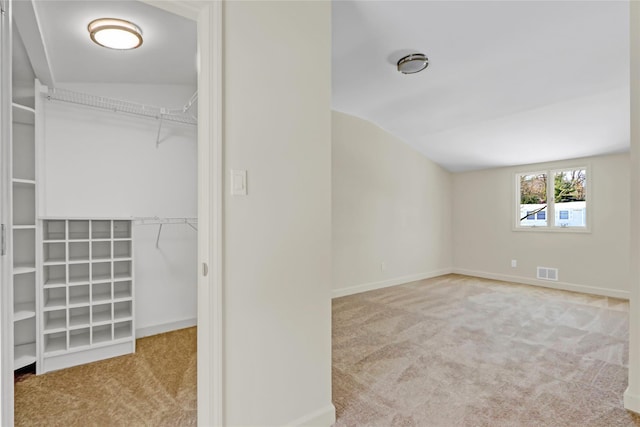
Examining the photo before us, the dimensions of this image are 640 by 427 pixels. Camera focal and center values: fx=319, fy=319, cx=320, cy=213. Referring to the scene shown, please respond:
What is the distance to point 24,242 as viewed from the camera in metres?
2.26

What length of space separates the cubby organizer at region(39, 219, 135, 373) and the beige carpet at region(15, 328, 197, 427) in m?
0.13

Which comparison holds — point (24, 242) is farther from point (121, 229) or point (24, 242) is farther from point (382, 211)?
point (382, 211)

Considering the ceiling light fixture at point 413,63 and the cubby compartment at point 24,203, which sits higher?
the ceiling light fixture at point 413,63

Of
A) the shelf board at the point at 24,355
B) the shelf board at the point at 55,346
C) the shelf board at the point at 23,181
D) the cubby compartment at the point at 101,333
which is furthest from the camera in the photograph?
the cubby compartment at the point at 101,333

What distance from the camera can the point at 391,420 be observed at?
175 centimetres

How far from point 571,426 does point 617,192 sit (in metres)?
4.02

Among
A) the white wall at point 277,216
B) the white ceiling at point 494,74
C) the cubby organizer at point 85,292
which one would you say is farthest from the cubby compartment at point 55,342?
the white ceiling at point 494,74

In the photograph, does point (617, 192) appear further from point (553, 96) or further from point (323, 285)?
point (323, 285)

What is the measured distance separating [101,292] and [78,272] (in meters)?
0.24

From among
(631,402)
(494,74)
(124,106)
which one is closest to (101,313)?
(124,106)

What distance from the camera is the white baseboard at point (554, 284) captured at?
4.37m

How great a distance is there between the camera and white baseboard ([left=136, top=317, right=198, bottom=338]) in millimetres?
2889

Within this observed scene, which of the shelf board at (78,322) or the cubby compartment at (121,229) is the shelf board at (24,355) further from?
the cubby compartment at (121,229)

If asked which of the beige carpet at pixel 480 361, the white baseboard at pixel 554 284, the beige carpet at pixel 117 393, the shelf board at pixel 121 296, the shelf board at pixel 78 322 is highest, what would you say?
the shelf board at pixel 121 296
